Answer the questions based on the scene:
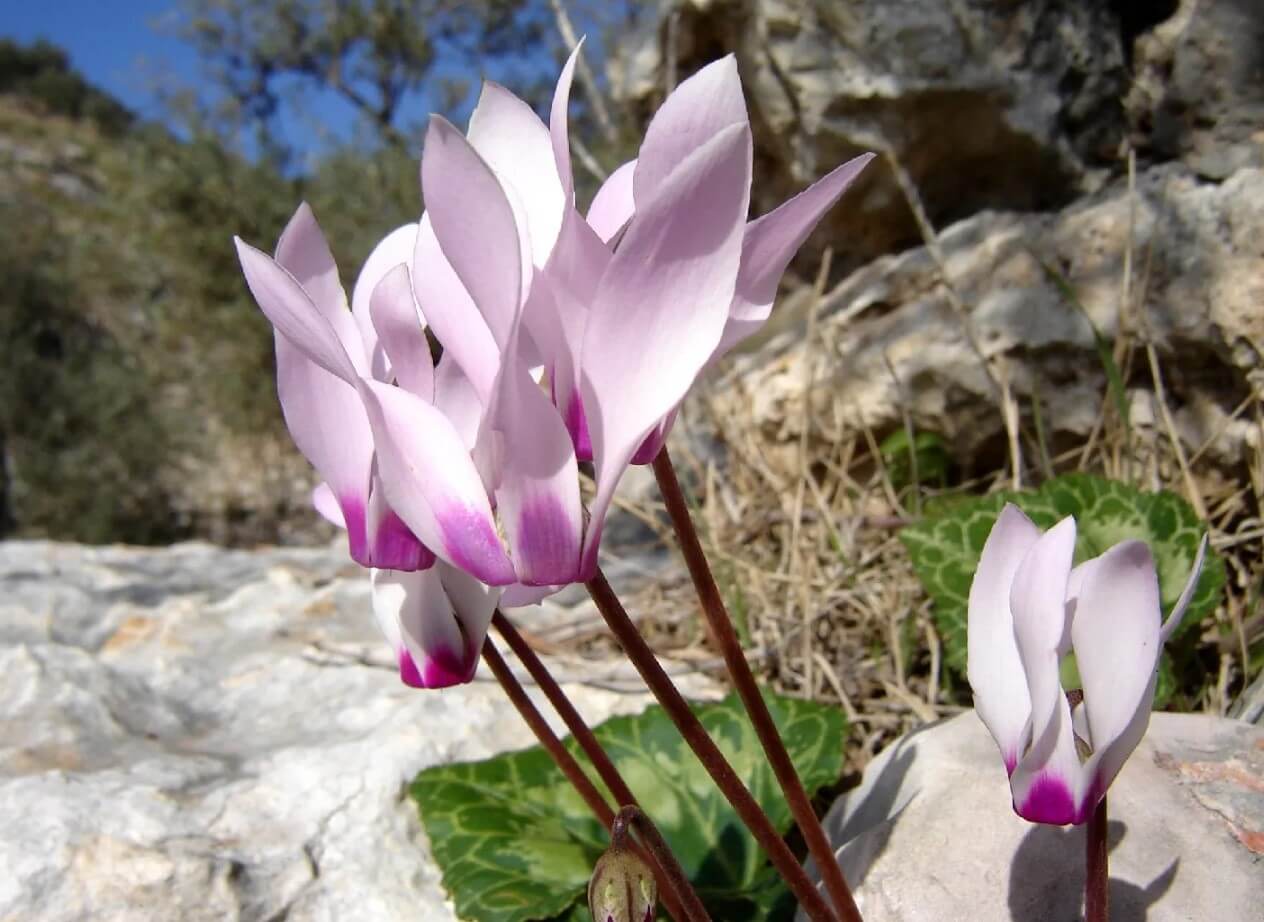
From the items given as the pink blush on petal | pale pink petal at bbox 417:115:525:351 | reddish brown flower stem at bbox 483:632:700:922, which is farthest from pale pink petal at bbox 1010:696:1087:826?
pale pink petal at bbox 417:115:525:351

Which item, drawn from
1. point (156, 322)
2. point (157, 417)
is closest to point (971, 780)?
point (157, 417)

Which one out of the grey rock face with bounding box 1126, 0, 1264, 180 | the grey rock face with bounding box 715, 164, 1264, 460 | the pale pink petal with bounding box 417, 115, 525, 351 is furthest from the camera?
the grey rock face with bounding box 1126, 0, 1264, 180

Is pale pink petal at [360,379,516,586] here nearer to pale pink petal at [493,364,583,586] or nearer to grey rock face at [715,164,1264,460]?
pale pink petal at [493,364,583,586]

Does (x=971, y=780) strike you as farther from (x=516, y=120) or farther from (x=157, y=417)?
(x=157, y=417)

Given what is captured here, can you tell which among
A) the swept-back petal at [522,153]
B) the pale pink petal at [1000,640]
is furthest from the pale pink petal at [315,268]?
the pale pink petal at [1000,640]

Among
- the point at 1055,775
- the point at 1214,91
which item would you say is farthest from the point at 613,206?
the point at 1214,91

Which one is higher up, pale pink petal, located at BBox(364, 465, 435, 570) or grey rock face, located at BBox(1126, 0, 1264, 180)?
grey rock face, located at BBox(1126, 0, 1264, 180)
